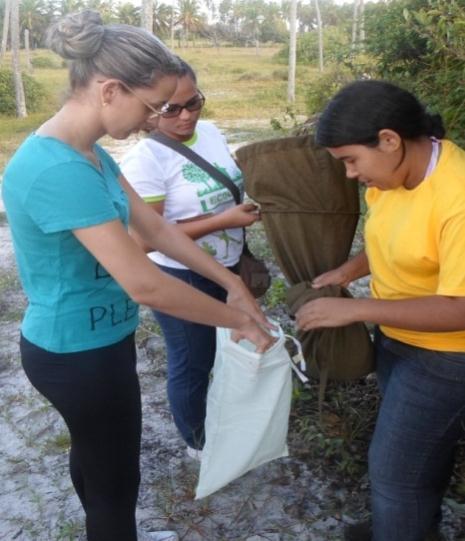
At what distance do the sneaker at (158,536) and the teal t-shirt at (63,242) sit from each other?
97cm

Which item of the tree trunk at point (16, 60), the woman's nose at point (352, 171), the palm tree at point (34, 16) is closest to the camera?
the woman's nose at point (352, 171)

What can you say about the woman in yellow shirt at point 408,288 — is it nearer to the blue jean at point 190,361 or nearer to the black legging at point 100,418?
the black legging at point 100,418

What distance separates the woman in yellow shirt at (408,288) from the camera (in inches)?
58.6

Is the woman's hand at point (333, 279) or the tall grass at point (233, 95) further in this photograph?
the tall grass at point (233, 95)

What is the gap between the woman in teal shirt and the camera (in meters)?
1.35

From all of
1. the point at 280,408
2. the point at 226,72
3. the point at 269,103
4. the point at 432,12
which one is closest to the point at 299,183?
the point at 280,408

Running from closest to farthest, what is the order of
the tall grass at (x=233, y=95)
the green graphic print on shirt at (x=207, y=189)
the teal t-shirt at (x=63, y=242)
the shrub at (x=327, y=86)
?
the teal t-shirt at (x=63, y=242) → the green graphic print on shirt at (x=207, y=189) → the shrub at (x=327, y=86) → the tall grass at (x=233, y=95)

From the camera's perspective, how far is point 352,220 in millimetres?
1959

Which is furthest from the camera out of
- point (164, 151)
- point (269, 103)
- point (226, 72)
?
point (226, 72)

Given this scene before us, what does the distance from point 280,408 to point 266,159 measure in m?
0.79

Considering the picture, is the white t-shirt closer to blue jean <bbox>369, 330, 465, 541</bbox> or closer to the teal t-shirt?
the teal t-shirt

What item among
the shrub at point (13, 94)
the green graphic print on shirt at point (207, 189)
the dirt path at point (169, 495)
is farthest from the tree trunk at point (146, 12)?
the green graphic print on shirt at point (207, 189)

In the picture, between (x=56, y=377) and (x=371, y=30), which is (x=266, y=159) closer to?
(x=56, y=377)

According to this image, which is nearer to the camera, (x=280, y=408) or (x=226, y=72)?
(x=280, y=408)
